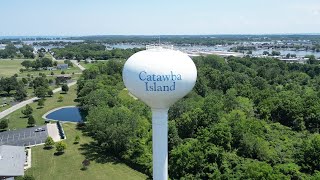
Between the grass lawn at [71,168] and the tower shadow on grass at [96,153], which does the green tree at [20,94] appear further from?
the tower shadow on grass at [96,153]

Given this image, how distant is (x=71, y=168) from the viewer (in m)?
42.2

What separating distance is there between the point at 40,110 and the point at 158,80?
55.5m

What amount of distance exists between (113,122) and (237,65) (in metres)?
66.1

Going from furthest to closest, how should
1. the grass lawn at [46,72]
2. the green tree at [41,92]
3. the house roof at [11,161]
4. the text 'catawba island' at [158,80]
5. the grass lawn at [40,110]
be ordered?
the grass lawn at [46,72] < the green tree at [41,92] < the grass lawn at [40,110] < the house roof at [11,161] < the text 'catawba island' at [158,80]

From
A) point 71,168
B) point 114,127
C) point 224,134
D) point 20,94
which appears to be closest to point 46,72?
point 20,94

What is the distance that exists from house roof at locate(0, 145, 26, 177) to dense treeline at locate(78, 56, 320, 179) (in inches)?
439

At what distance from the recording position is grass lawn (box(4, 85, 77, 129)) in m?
61.8

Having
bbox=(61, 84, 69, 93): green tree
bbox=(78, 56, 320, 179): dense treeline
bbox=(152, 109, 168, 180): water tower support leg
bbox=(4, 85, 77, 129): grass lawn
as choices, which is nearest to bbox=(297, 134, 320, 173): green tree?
bbox=(78, 56, 320, 179): dense treeline

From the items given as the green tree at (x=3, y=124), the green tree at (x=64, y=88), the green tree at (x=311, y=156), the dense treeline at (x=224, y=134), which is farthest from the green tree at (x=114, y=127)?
the green tree at (x=64, y=88)

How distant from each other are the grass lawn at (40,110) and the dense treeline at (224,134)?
8.09 metres

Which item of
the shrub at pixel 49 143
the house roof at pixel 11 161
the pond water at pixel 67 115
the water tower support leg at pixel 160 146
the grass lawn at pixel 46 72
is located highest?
the water tower support leg at pixel 160 146

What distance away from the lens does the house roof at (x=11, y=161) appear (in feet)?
119

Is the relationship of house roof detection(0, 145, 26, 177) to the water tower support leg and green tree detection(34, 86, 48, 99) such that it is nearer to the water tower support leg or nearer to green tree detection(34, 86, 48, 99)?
the water tower support leg

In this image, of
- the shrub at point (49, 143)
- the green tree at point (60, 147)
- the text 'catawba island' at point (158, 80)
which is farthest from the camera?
the shrub at point (49, 143)
